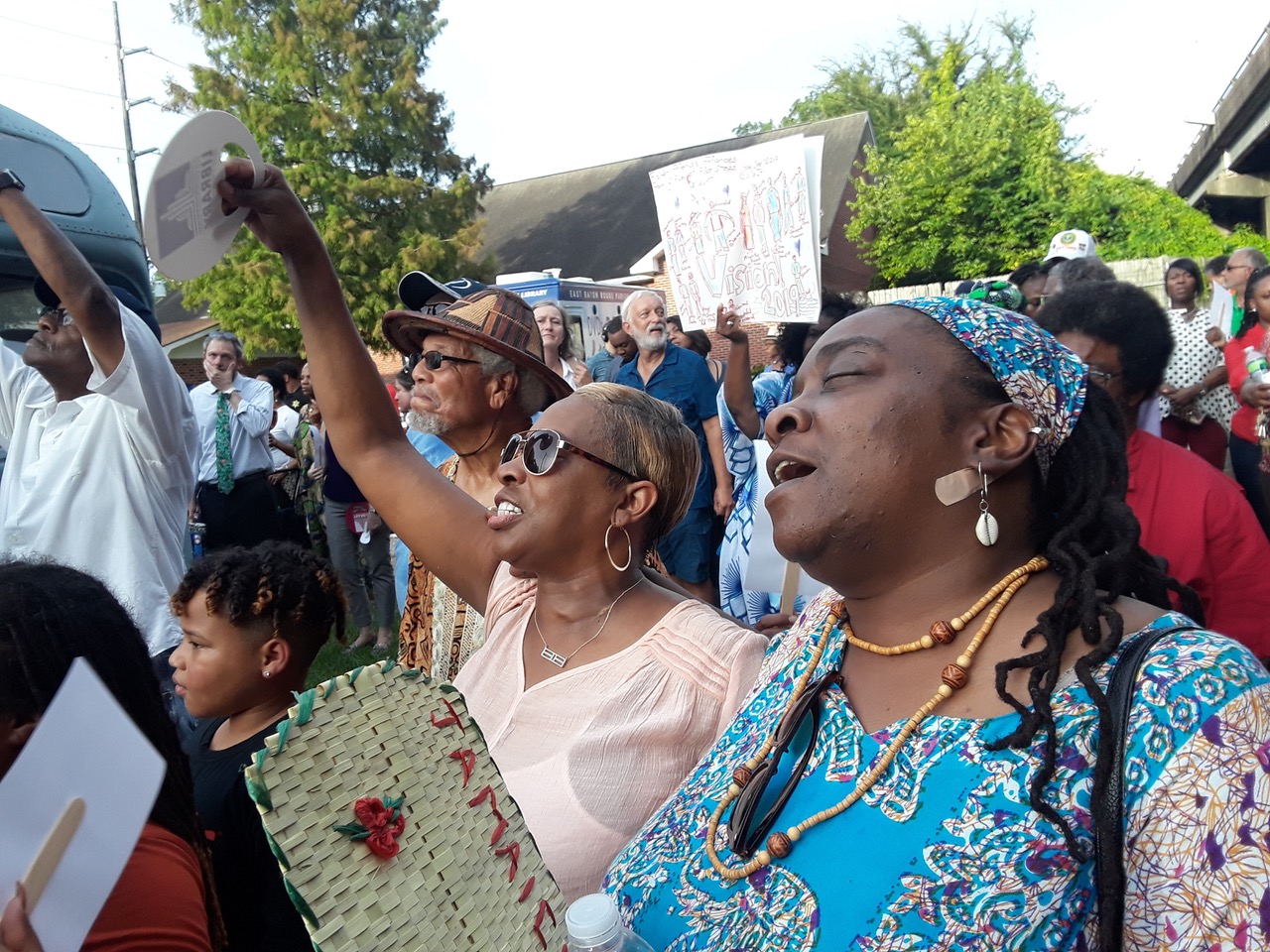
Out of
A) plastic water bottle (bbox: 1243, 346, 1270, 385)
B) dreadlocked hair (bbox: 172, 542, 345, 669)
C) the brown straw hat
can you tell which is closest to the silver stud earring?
the brown straw hat

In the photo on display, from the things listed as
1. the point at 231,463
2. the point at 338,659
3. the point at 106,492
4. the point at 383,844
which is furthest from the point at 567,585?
the point at 231,463

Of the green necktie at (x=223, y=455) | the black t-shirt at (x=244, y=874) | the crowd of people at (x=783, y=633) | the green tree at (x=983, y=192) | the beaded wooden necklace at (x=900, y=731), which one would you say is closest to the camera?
the crowd of people at (x=783, y=633)

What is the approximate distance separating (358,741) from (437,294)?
2.19 m

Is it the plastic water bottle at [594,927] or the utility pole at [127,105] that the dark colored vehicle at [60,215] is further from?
the utility pole at [127,105]

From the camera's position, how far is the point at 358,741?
1160 mm

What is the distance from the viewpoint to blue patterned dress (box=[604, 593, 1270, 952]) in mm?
1078

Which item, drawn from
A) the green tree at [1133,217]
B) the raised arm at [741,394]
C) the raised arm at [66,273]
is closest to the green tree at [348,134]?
the green tree at [1133,217]

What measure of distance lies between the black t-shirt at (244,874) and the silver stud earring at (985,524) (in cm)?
159

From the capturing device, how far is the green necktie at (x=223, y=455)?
6.24m

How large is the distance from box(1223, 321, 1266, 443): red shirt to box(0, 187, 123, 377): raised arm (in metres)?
4.98

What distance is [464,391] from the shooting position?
9.40 ft

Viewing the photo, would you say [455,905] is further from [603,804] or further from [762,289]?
[762,289]

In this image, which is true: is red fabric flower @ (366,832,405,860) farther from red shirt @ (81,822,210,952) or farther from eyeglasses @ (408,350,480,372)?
eyeglasses @ (408,350,480,372)

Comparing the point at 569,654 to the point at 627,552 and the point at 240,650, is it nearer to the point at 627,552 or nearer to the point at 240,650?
the point at 627,552
